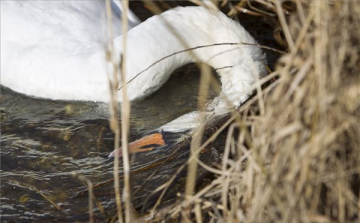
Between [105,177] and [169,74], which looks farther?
[169,74]

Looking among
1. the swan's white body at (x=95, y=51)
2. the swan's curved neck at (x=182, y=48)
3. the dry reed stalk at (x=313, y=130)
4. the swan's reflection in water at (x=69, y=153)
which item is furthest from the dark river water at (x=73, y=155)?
the dry reed stalk at (x=313, y=130)

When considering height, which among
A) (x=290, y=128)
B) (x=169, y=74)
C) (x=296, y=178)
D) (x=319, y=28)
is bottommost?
(x=296, y=178)

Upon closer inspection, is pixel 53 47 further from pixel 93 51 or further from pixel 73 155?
pixel 73 155

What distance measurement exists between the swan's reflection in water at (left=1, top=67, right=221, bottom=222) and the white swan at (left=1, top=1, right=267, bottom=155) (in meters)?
0.13

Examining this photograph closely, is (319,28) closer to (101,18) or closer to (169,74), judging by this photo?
(169,74)

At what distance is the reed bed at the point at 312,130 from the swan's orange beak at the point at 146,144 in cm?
150

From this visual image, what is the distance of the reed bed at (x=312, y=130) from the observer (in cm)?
250

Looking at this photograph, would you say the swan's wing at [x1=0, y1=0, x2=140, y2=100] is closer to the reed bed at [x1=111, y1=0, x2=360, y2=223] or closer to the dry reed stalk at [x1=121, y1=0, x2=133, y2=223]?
the dry reed stalk at [x1=121, y1=0, x2=133, y2=223]

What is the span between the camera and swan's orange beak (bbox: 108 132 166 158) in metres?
4.22

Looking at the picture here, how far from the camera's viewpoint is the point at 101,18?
511 cm

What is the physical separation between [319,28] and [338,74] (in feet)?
0.64

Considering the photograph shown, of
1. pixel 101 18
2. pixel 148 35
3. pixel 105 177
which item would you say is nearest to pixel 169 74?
pixel 148 35

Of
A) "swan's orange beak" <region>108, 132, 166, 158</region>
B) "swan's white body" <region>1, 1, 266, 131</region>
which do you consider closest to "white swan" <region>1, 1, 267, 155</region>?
"swan's white body" <region>1, 1, 266, 131</region>

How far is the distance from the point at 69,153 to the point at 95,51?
785 millimetres
